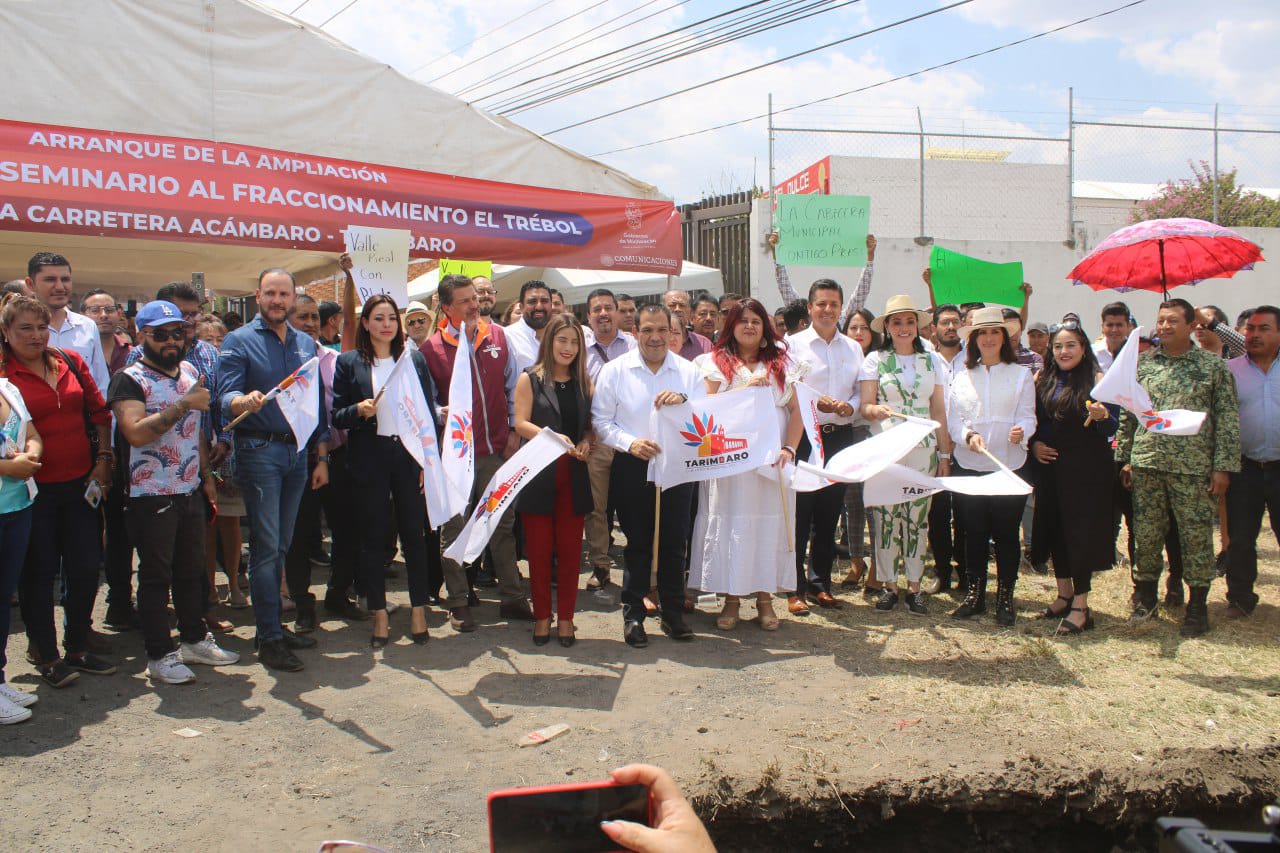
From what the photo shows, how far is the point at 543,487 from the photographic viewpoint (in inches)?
223

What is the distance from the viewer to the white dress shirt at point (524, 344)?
24.1ft

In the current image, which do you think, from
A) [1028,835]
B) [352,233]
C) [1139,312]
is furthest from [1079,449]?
[1139,312]

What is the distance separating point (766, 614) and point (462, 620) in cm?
197

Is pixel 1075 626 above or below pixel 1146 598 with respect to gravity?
below

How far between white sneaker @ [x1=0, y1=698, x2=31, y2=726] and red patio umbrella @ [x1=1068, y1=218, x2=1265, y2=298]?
692 cm

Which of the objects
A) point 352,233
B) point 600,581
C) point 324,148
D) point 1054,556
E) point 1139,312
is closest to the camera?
point 352,233

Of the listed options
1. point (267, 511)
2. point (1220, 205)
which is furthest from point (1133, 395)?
point (1220, 205)

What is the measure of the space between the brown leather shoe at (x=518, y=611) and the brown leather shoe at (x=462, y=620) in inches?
11.4

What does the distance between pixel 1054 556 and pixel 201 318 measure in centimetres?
641

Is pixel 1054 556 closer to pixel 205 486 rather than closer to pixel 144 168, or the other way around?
pixel 205 486

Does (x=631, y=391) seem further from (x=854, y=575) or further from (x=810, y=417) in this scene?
(x=854, y=575)

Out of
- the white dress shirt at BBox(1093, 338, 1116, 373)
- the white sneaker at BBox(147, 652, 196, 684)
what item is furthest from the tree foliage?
the white sneaker at BBox(147, 652, 196, 684)

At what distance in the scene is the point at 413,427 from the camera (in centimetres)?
560

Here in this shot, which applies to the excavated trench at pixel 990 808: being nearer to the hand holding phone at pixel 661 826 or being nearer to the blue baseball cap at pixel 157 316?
the hand holding phone at pixel 661 826
